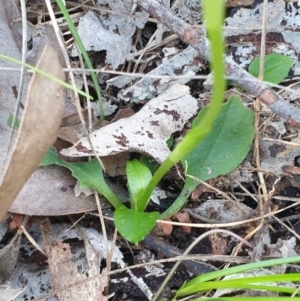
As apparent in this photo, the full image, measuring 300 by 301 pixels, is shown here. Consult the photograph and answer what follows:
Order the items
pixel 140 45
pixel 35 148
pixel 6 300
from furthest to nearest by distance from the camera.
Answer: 1. pixel 140 45
2. pixel 6 300
3. pixel 35 148

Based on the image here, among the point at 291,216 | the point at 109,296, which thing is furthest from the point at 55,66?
the point at 291,216

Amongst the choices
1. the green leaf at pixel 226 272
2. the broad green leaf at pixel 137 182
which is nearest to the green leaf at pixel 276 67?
the broad green leaf at pixel 137 182

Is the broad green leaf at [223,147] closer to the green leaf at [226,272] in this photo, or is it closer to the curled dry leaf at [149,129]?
the curled dry leaf at [149,129]

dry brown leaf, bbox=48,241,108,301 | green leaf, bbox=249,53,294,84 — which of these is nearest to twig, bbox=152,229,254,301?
dry brown leaf, bbox=48,241,108,301

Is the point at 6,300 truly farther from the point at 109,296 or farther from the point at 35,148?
the point at 35,148

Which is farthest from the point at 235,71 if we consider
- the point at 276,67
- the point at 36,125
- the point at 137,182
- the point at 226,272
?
the point at 36,125

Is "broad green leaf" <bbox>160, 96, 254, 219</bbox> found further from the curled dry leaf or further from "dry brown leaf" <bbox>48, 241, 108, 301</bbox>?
"dry brown leaf" <bbox>48, 241, 108, 301</bbox>
